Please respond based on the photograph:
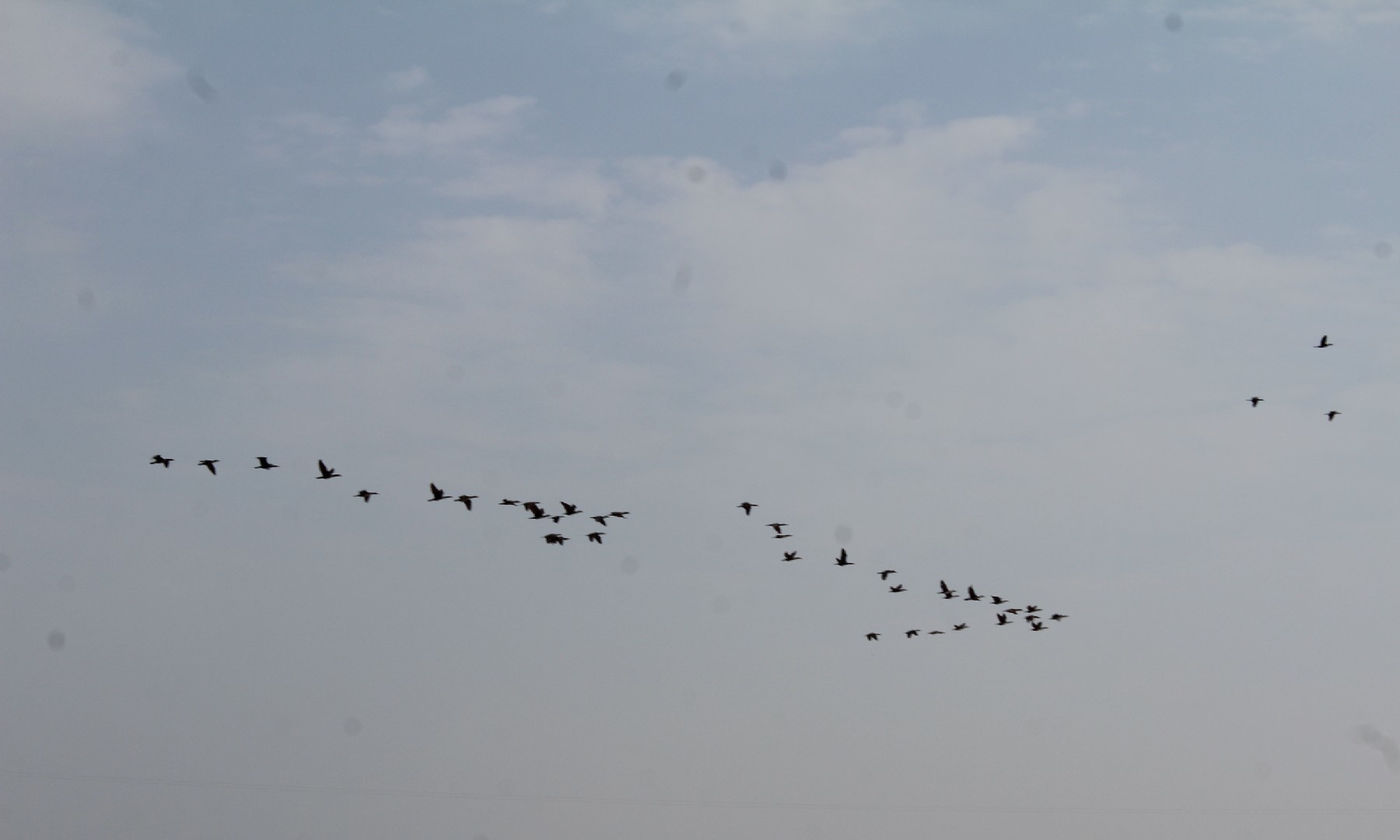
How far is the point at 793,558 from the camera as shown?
349 feet

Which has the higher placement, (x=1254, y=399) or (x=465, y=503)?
(x=1254, y=399)

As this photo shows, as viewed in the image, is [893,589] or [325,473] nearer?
[325,473]

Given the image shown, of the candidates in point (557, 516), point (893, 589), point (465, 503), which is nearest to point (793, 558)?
point (893, 589)

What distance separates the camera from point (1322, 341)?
99438 millimetres

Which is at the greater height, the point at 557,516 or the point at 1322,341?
the point at 1322,341

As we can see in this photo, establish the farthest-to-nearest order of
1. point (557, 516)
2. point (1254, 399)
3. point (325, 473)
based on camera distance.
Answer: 1. point (1254, 399)
2. point (557, 516)
3. point (325, 473)

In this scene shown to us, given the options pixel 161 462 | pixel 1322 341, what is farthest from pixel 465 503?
pixel 1322 341

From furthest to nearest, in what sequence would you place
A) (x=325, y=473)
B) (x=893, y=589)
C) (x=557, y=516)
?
(x=893, y=589) → (x=557, y=516) → (x=325, y=473)

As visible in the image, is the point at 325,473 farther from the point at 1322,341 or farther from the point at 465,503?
the point at 1322,341

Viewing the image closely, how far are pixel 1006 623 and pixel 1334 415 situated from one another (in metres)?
29.9

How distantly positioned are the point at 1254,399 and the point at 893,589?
30137 mm

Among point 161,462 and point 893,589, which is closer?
point 161,462

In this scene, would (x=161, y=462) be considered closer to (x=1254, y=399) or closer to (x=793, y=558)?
(x=793, y=558)

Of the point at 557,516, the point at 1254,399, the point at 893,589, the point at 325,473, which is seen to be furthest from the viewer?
the point at 893,589
